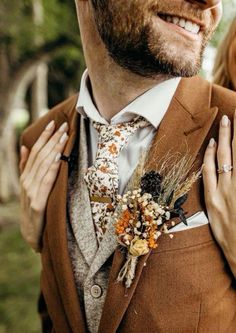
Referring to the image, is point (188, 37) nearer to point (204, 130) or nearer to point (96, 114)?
point (204, 130)

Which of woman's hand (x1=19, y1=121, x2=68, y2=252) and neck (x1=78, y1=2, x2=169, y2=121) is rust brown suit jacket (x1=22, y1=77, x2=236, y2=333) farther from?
woman's hand (x1=19, y1=121, x2=68, y2=252)

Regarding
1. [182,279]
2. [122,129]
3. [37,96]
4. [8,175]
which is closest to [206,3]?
[122,129]

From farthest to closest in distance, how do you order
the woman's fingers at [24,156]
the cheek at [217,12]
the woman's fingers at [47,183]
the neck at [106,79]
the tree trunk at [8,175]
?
1. the tree trunk at [8,175]
2. the woman's fingers at [24,156]
3. the woman's fingers at [47,183]
4. the neck at [106,79]
5. the cheek at [217,12]

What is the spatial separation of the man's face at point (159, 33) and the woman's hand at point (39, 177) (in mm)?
534

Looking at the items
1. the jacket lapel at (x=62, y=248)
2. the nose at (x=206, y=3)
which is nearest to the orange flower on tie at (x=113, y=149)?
the jacket lapel at (x=62, y=248)

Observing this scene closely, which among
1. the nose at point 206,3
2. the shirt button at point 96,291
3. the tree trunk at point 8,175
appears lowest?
the tree trunk at point 8,175

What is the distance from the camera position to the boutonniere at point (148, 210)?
1519mm

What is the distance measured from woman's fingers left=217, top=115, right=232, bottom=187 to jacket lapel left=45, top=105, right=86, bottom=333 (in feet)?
2.02

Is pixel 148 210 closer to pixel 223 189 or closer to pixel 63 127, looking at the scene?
pixel 223 189

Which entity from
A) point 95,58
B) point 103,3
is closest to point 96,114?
point 95,58

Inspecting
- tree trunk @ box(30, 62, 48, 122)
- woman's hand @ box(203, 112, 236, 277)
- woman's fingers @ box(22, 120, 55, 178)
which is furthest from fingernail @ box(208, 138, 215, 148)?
tree trunk @ box(30, 62, 48, 122)

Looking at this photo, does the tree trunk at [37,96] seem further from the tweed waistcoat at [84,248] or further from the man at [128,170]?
the tweed waistcoat at [84,248]

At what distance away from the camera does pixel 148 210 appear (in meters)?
1.51

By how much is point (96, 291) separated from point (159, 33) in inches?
36.5
